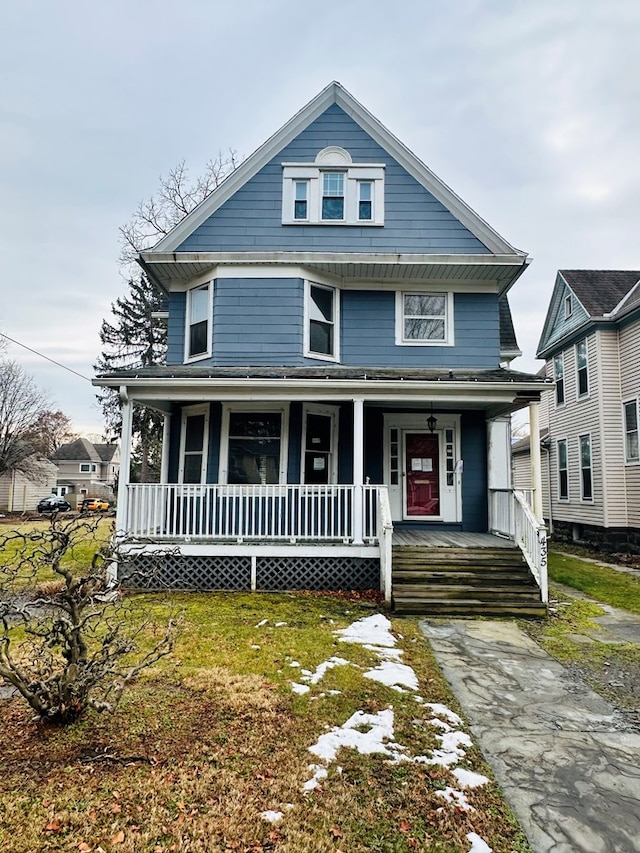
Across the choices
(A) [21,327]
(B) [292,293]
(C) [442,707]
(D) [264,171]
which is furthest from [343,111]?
(A) [21,327]

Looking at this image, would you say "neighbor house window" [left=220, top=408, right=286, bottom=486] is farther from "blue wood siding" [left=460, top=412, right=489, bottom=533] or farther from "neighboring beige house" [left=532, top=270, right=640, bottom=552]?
"neighboring beige house" [left=532, top=270, right=640, bottom=552]

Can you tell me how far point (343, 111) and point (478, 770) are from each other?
1203 cm

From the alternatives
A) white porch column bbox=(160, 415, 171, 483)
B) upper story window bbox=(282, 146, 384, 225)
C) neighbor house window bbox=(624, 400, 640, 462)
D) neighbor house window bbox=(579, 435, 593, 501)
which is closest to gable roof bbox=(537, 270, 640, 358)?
neighbor house window bbox=(624, 400, 640, 462)

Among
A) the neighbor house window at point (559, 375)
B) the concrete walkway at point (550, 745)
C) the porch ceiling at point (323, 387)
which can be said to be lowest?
the concrete walkway at point (550, 745)

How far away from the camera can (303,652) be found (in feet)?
18.1

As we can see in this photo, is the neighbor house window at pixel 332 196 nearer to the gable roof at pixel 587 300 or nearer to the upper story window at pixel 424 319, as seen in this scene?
the upper story window at pixel 424 319

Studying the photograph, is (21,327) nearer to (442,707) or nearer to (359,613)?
(359,613)

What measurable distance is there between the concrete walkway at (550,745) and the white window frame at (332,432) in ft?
15.4

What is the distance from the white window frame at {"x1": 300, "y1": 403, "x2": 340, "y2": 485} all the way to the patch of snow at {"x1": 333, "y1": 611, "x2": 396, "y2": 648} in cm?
361

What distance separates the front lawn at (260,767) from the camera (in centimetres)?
263

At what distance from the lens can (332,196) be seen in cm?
1086

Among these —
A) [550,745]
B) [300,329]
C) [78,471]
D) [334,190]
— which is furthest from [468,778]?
[78,471]

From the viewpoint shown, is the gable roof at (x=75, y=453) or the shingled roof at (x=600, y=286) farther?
the gable roof at (x=75, y=453)

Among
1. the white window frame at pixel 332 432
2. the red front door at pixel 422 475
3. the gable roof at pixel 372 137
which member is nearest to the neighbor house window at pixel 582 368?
the gable roof at pixel 372 137
